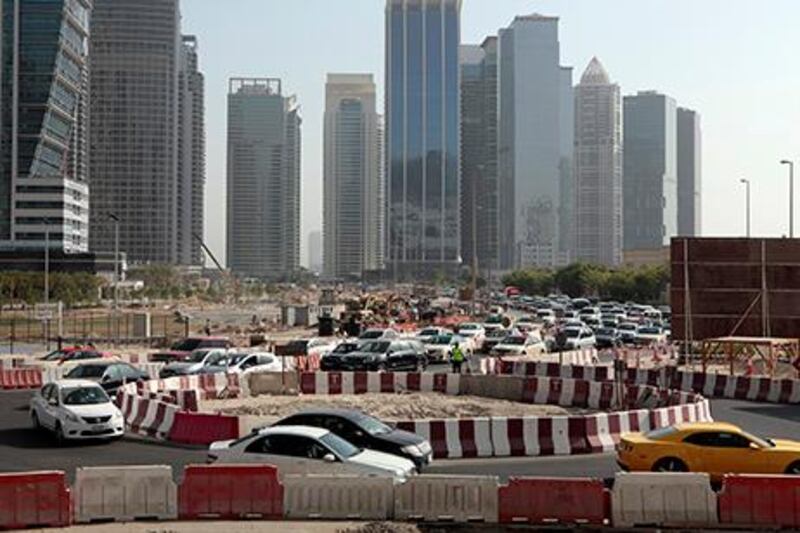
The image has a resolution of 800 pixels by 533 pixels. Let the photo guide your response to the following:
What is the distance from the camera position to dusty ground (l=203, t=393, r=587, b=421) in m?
26.9

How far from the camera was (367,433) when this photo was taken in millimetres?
18641

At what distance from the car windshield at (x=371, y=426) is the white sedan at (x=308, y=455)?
53.1 inches

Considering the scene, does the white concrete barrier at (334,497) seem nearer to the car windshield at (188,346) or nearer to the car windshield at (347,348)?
the car windshield at (347,348)

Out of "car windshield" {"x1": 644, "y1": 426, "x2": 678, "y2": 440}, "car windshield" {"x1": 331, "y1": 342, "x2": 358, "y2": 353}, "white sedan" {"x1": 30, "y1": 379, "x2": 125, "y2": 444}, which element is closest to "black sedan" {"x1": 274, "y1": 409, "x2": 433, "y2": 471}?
"car windshield" {"x1": 644, "y1": 426, "x2": 678, "y2": 440}

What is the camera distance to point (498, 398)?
31109mm

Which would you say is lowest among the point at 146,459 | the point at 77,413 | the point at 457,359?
the point at 146,459

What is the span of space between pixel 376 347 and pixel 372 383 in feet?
24.2

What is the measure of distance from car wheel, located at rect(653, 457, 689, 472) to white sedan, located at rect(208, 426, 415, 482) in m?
4.13

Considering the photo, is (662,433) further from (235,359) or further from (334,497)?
(235,359)

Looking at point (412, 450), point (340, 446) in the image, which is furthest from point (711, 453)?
point (340, 446)

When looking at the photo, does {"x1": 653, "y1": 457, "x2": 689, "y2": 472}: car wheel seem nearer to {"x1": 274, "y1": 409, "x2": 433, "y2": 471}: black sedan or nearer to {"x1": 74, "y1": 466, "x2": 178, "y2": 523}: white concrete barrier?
{"x1": 274, "y1": 409, "x2": 433, "y2": 471}: black sedan

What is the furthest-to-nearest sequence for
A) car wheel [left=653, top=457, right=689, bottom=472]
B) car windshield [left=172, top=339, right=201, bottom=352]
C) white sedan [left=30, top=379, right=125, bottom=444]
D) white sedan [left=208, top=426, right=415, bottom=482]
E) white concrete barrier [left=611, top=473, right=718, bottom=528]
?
car windshield [left=172, top=339, right=201, bottom=352]
white sedan [left=30, top=379, right=125, bottom=444]
car wheel [left=653, top=457, right=689, bottom=472]
white sedan [left=208, top=426, right=415, bottom=482]
white concrete barrier [left=611, top=473, right=718, bottom=528]

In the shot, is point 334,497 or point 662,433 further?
point 662,433

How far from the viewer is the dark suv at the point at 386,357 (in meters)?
38.6
